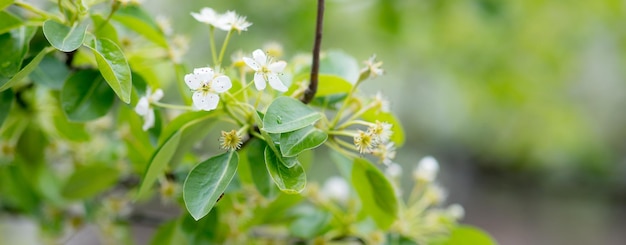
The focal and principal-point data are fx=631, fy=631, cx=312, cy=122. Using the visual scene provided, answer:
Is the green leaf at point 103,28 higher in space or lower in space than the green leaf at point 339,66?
lower

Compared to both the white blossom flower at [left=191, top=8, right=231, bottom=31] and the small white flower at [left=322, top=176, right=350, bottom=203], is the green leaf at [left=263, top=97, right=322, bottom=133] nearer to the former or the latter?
the white blossom flower at [left=191, top=8, right=231, bottom=31]

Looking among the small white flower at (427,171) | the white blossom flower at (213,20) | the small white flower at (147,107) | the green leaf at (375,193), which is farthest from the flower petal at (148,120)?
the small white flower at (427,171)

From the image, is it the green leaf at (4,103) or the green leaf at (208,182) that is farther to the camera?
the green leaf at (4,103)

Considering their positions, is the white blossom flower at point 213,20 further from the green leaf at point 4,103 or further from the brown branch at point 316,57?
the green leaf at point 4,103

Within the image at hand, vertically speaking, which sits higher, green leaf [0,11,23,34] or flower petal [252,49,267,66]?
flower petal [252,49,267,66]

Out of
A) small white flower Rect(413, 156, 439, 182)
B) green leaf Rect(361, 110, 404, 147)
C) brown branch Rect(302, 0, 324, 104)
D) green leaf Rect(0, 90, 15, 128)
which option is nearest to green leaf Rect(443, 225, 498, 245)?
small white flower Rect(413, 156, 439, 182)
